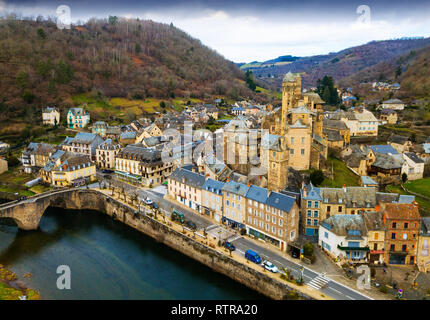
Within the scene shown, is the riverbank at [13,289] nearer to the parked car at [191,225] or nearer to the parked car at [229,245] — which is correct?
the parked car at [191,225]

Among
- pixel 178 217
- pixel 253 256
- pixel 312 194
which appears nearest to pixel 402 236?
pixel 312 194

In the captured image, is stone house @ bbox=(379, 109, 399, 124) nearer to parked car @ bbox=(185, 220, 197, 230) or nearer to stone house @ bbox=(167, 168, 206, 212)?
stone house @ bbox=(167, 168, 206, 212)

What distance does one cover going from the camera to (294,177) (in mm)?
43938

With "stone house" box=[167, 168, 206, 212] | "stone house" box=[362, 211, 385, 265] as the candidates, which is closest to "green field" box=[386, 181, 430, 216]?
"stone house" box=[362, 211, 385, 265]

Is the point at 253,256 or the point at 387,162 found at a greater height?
the point at 387,162

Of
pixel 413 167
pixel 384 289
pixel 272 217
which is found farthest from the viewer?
pixel 413 167

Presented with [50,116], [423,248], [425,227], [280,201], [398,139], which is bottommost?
[423,248]

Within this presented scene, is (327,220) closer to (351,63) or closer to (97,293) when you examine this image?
(97,293)

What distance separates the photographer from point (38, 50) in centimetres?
10538

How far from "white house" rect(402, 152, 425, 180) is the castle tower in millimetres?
19692

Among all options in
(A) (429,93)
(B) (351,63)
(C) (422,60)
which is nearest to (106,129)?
(A) (429,93)

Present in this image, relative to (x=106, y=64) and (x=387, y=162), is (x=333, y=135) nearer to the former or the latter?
(x=387, y=162)

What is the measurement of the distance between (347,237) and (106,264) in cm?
2580

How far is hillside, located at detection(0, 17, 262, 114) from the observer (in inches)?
3723
